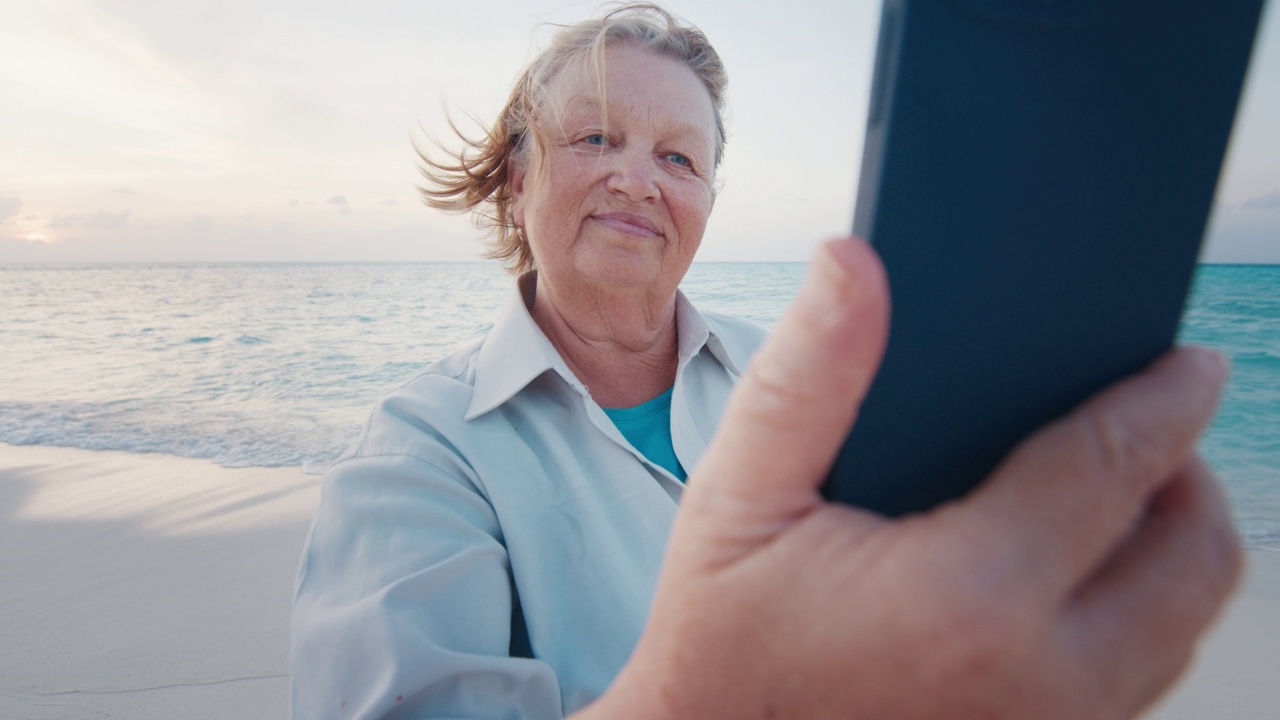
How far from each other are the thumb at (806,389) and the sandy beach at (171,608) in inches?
109

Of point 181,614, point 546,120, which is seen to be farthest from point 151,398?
point 546,120

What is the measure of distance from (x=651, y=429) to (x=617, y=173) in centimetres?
67

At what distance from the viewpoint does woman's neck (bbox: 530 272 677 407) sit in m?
1.94

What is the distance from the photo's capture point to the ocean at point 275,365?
6.21 metres

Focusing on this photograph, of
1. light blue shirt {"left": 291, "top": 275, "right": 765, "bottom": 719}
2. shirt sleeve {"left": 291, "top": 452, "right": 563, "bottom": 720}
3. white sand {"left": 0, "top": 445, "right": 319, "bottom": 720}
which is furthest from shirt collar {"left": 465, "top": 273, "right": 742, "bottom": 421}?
white sand {"left": 0, "top": 445, "right": 319, "bottom": 720}

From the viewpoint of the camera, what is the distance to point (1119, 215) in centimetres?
51

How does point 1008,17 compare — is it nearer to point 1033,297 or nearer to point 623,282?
point 1033,297

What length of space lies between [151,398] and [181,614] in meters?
5.96

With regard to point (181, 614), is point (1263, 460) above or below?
below

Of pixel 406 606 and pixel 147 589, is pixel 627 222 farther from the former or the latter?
pixel 147 589

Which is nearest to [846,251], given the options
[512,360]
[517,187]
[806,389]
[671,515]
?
[806,389]

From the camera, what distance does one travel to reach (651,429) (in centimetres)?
184

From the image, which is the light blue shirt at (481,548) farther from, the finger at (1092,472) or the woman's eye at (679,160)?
the finger at (1092,472)

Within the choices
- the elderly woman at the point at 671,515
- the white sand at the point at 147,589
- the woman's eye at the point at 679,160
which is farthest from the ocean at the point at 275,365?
the woman's eye at the point at 679,160
